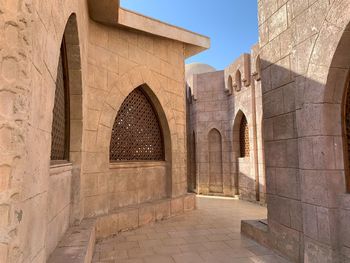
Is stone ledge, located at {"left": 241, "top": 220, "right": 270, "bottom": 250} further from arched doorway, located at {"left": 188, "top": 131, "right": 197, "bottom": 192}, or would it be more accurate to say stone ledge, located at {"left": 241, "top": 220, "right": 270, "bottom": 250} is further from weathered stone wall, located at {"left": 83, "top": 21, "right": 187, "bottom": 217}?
arched doorway, located at {"left": 188, "top": 131, "right": 197, "bottom": 192}

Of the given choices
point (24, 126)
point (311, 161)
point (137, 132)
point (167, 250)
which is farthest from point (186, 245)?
point (24, 126)

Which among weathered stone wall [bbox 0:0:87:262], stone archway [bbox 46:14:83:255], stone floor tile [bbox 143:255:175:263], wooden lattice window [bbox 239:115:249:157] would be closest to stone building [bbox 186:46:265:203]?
wooden lattice window [bbox 239:115:249:157]

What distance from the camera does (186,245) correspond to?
4242mm

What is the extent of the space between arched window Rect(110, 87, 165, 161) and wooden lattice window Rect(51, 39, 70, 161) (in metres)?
1.44

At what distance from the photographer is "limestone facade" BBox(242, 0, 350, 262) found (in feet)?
9.17

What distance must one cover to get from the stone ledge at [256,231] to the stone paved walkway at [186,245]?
0.09 meters

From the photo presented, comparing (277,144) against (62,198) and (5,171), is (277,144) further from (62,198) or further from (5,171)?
(5,171)

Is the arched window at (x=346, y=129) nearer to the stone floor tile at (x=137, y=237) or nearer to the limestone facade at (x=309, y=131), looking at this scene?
the limestone facade at (x=309, y=131)

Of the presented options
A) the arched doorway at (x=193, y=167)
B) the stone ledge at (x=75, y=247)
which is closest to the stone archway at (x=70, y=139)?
the stone ledge at (x=75, y=247)

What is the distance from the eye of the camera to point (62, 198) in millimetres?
3426

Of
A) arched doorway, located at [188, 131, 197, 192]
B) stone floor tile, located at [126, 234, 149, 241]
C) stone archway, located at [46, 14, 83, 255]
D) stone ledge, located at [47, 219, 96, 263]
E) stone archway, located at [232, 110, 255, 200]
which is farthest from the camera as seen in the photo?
arched doorway, located at [188, 131, 197, 192]

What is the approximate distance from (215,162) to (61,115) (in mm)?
7827

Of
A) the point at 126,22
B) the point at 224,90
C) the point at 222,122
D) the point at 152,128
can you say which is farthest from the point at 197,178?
the point at 126,22

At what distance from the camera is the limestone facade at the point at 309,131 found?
2.79m
